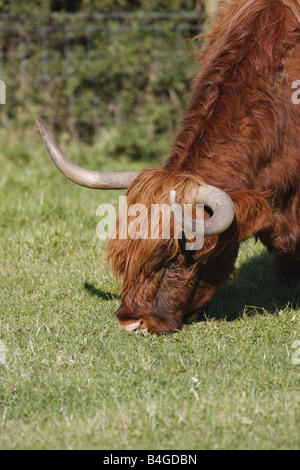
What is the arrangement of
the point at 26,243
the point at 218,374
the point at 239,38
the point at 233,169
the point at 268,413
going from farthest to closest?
1. the point at 26,243
2. the point at 239,38
3. the point at 233,169
4. the point at 218,374
5. the point at 268,413

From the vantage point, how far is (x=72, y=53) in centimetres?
1060

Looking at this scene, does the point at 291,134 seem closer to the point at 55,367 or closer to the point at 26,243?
the point at 55,367

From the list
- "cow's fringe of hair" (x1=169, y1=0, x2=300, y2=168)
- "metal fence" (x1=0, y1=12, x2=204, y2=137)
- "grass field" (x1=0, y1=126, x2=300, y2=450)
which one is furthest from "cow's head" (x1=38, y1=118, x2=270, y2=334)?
"metal fence" (x1=0, y1=12, x2=204, y2=137)

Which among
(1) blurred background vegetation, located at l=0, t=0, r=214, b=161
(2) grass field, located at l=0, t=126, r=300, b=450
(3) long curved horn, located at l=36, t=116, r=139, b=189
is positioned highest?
(1) blurred background vegetation, located at l=0, t=0, r=214, b=161

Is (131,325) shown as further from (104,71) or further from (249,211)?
(104,71)

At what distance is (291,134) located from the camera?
394 centimetres

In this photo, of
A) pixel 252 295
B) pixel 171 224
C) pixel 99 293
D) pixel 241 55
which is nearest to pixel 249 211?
pixel 171 224

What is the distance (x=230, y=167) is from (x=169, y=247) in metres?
0.57

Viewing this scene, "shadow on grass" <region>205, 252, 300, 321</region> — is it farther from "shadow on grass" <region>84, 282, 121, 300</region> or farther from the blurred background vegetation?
the blurred background vegetation

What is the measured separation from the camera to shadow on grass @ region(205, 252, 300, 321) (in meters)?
4.57

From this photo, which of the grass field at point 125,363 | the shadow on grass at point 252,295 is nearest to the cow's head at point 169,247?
the grass field at point 125,363

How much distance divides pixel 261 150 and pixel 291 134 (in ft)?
0.77

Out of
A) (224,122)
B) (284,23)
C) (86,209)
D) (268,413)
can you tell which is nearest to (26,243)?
(86,209)

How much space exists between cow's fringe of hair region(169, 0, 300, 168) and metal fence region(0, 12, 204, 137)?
6.44 m
